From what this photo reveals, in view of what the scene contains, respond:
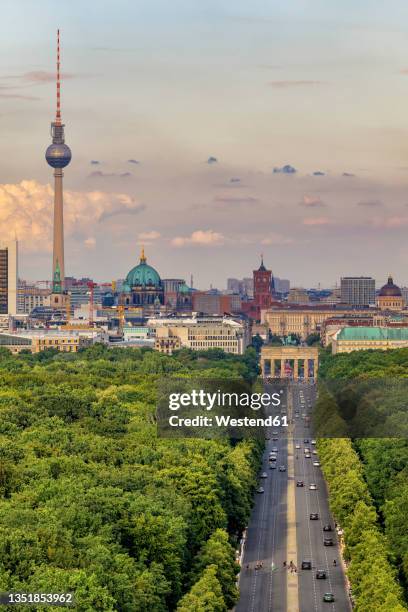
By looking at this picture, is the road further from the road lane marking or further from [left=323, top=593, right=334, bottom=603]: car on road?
[left=323, top=593, right=334, bottom=603]: car on road

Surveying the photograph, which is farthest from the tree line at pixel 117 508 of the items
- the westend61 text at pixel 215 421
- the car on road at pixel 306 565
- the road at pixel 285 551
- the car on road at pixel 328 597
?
the car on road at pixel 328 597

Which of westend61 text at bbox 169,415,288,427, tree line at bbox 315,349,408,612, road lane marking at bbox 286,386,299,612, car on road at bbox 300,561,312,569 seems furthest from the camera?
westend61 text at bbox 169,415,288,427

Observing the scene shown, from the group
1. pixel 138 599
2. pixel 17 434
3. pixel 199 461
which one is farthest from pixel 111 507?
pixel 17 434

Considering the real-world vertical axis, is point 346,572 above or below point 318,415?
below

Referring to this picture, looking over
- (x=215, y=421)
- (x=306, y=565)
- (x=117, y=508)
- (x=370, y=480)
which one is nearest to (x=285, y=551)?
(x=306, y=565)

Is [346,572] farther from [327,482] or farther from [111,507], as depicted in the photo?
[327,482]

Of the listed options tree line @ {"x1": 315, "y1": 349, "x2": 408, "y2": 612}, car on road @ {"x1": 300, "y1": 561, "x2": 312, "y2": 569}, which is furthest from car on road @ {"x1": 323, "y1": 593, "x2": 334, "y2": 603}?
car on road @ {"x1": 300, "y1": 561, "x2": 312, "y2": 569}

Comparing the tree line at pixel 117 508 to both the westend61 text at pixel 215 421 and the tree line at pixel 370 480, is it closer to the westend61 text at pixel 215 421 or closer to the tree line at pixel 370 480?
the westend61 text at pixel 215 421

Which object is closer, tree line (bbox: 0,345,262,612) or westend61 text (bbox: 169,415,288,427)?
tree line (bbox: 0,345,262,612)
